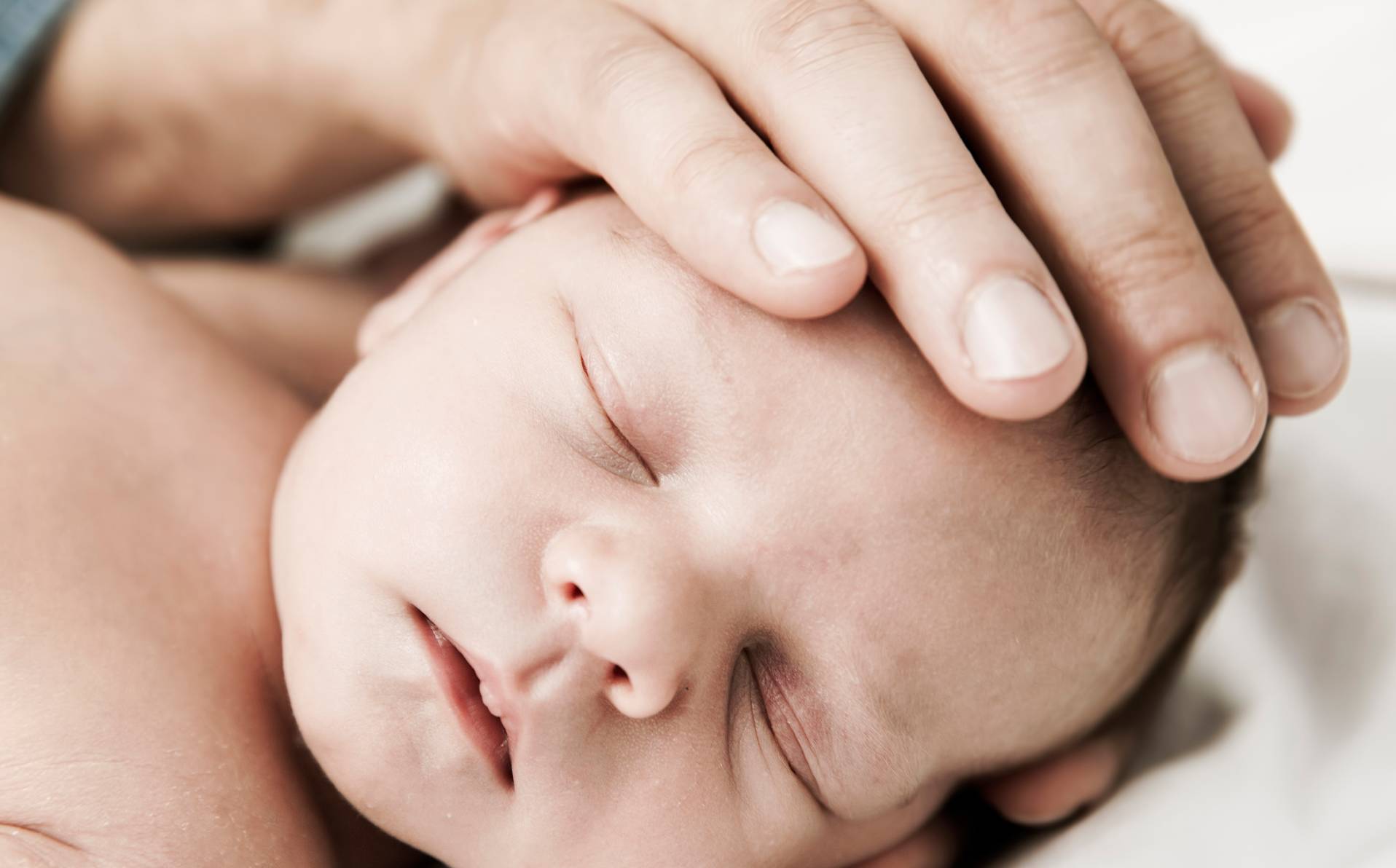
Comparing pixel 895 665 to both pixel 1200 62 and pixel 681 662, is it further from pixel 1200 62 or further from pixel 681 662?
pixel 1200 62

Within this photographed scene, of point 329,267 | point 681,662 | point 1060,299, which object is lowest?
point 329,267

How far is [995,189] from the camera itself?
34.4 inches

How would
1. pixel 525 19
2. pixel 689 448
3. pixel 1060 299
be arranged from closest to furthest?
pixel 1060 299 → pixel 689 448 → pixel 525 19

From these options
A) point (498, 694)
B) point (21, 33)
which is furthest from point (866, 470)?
point (21, 33)

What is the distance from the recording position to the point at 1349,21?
5.61 feet

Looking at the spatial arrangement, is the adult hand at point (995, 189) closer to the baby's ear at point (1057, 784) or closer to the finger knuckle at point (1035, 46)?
the finger knuckle at point (1035, 46)

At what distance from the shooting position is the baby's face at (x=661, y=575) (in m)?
0.85

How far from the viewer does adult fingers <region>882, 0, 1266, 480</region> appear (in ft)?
2.63

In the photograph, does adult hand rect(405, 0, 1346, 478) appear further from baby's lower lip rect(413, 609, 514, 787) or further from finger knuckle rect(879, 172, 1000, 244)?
baby's lower lip rect(413, 609, 514, 787)

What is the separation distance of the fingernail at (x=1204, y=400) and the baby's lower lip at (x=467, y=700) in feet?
1.71

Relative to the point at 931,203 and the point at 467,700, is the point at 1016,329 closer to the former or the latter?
the point at 931,203

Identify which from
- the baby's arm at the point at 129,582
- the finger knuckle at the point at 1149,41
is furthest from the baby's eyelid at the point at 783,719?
the finger knuckle at the point at 1149,41

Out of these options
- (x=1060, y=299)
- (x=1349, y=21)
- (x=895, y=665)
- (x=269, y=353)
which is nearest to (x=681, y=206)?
(x=1060, y=299)

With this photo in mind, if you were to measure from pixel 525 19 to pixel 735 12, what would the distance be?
0.83 ft
